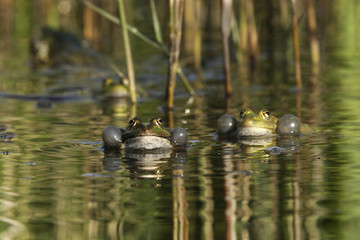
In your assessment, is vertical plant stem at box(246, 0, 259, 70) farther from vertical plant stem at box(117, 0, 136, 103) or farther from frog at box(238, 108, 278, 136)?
frog at box(238, 108, 278, 136)

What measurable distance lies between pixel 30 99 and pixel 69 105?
71 cm

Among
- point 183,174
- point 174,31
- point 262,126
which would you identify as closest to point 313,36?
point 174,31

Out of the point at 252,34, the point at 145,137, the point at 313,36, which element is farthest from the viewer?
the point at 252,34

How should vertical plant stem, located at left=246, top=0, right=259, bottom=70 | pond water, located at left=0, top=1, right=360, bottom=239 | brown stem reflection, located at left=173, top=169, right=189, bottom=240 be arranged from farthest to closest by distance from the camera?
vertical plant stem, located at left=246, top=0, right=259, bottom=70 → pond water, located at left=0, top=1, right=360, bottom=239 → brown stem reflection, located at left=173, top=169, right=189, bottom=240

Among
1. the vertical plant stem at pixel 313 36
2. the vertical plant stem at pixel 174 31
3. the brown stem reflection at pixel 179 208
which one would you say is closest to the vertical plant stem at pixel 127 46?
the vertical plant stem at pixel 174 31

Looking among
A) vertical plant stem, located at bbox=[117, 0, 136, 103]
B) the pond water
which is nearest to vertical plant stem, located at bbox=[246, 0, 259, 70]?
the pond water

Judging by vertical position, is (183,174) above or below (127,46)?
below

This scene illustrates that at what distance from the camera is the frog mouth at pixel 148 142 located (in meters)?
6.40

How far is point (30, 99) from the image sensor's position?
995cm

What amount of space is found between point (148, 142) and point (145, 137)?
5cm

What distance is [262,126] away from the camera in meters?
7.02

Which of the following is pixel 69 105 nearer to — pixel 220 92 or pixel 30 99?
pixel 30 99

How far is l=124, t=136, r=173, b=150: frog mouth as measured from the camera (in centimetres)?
640

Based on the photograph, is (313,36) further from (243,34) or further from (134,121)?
(134,121)
